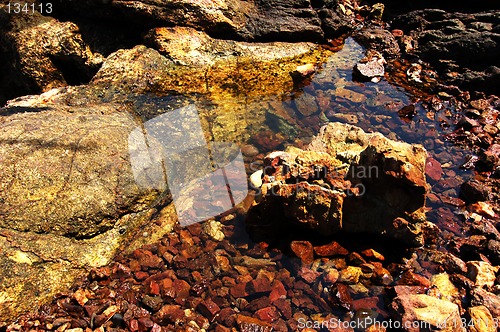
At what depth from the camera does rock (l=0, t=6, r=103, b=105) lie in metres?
6.18

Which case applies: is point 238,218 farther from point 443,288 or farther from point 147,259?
point 443,288

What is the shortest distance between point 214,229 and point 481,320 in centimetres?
265

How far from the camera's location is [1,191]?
3.47m

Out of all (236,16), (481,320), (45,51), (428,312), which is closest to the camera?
(428,312)

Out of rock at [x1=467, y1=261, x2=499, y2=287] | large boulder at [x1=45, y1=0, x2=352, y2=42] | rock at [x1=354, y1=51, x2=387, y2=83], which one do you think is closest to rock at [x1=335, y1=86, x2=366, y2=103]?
rock at [x1=354, y1=51, x2=387, y2=83]

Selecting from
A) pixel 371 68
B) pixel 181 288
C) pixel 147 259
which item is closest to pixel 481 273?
pixel 181 288

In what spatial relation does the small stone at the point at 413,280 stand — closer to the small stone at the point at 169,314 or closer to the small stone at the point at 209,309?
the small stone at the point at 209,309

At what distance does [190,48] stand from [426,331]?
515cm

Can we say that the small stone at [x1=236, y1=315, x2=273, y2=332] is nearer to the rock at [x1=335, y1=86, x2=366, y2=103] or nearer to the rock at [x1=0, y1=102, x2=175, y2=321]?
the rock at [x1=0, y1=102, x2=175, y2=321]

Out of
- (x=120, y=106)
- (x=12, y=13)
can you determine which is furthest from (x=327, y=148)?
(x=12, y=13)

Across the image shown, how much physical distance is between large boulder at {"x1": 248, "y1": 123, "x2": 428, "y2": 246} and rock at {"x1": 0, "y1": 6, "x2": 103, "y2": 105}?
447 cm

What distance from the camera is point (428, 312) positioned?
299cm

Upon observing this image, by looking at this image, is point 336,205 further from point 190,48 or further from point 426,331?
point 190,48

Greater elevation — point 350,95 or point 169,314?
point 350,95
